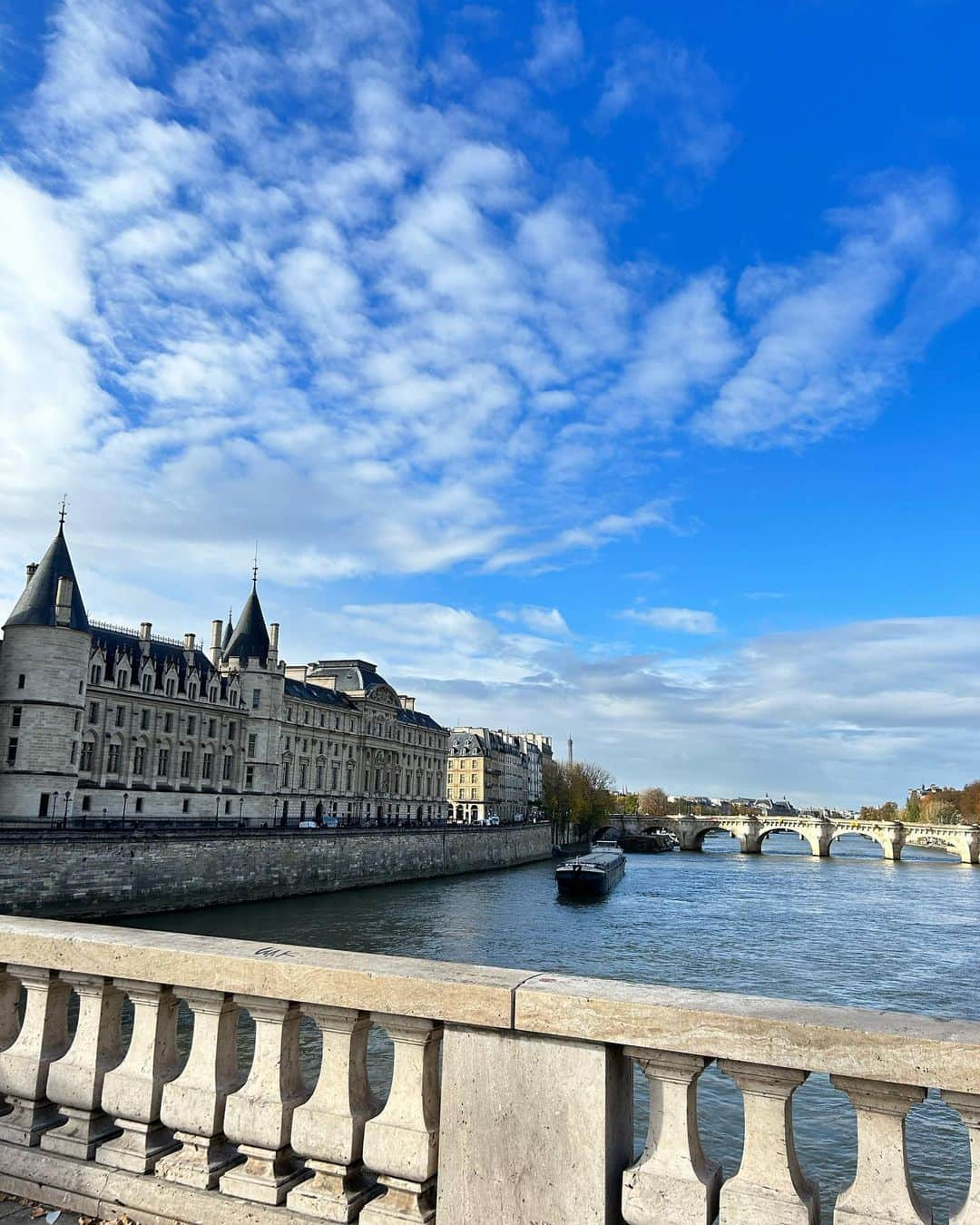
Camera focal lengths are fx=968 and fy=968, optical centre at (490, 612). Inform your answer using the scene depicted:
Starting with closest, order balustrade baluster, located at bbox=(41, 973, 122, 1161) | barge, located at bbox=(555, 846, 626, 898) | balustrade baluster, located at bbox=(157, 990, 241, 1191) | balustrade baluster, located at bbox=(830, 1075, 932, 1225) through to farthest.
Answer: balustrade baluster, located at bbox=(830, 1075, 932, 1225) < balustrade baluster, located at bbox=(157, 990, 241, 1191) < balustrade baluster, located at bbox=(41, 973, 122, 1161) < barge, located at bbox=(555, 846, 626, 898)

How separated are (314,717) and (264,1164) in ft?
248

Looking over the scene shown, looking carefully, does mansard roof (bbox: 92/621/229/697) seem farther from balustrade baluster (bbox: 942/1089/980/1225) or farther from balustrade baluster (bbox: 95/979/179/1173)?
balustrade baluster (bbox: 942/1089/980/1225)

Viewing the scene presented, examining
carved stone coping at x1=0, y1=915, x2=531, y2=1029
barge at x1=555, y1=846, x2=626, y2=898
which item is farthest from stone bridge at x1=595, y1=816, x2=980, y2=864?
carved stone coping at x1=0, y1=915, x2=531, y2=1029

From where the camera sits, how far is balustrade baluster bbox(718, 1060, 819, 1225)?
10.1ft

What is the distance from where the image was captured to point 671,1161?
3260mm

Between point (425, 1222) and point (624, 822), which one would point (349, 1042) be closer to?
point (425, 1222)

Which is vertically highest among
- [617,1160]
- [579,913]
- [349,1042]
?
[349,1042]

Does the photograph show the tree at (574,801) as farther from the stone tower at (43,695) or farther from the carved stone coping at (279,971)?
the carved stone coping at (279,971)

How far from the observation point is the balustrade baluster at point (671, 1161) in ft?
10.5

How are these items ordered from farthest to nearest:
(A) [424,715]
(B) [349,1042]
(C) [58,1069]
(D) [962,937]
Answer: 1. (A) [424,715]
2. (D) [962,937]
3. (C) [58,1069]
4. (B) [349,1042]

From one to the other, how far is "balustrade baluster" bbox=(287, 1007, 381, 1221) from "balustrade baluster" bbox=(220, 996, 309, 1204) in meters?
0.08

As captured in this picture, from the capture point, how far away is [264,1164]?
3.77m

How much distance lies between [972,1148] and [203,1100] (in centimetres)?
282

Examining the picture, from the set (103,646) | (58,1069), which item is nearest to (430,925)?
(103,646)
